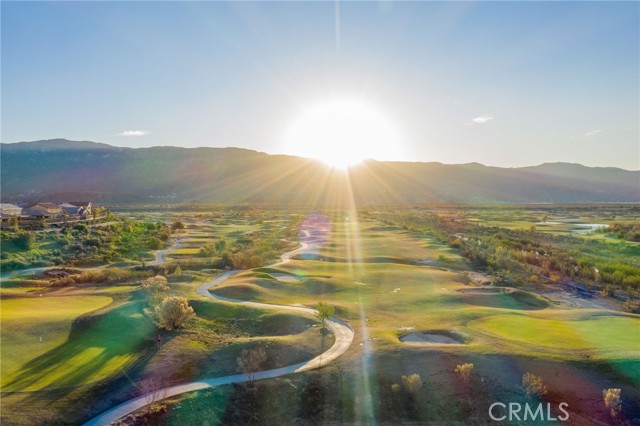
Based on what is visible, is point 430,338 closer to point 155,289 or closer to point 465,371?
point 465,371

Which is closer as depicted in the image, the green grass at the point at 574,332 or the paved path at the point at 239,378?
the paved path at the point at 239,378

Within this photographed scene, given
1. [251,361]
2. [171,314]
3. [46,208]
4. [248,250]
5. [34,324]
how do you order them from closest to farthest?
[251,361] → [34,324] → [171,314] → [248,250] → [46,208]

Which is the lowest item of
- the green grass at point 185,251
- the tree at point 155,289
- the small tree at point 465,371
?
the green grass at point 185,251

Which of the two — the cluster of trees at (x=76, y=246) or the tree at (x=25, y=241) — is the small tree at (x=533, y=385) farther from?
the tree at (x=25, y=241)

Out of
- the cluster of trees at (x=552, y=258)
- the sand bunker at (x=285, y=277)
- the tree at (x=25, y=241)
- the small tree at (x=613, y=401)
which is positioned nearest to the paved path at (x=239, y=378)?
the sand bunker at (x=285, y=277)

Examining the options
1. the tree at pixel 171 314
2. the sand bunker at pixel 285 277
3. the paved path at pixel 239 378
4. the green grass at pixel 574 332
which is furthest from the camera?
the sand bunker at pixel 285 277

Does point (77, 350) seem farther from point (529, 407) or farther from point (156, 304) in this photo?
point (529, 407)

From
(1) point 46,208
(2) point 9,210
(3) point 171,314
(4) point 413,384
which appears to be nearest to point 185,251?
(3) point 171,314
